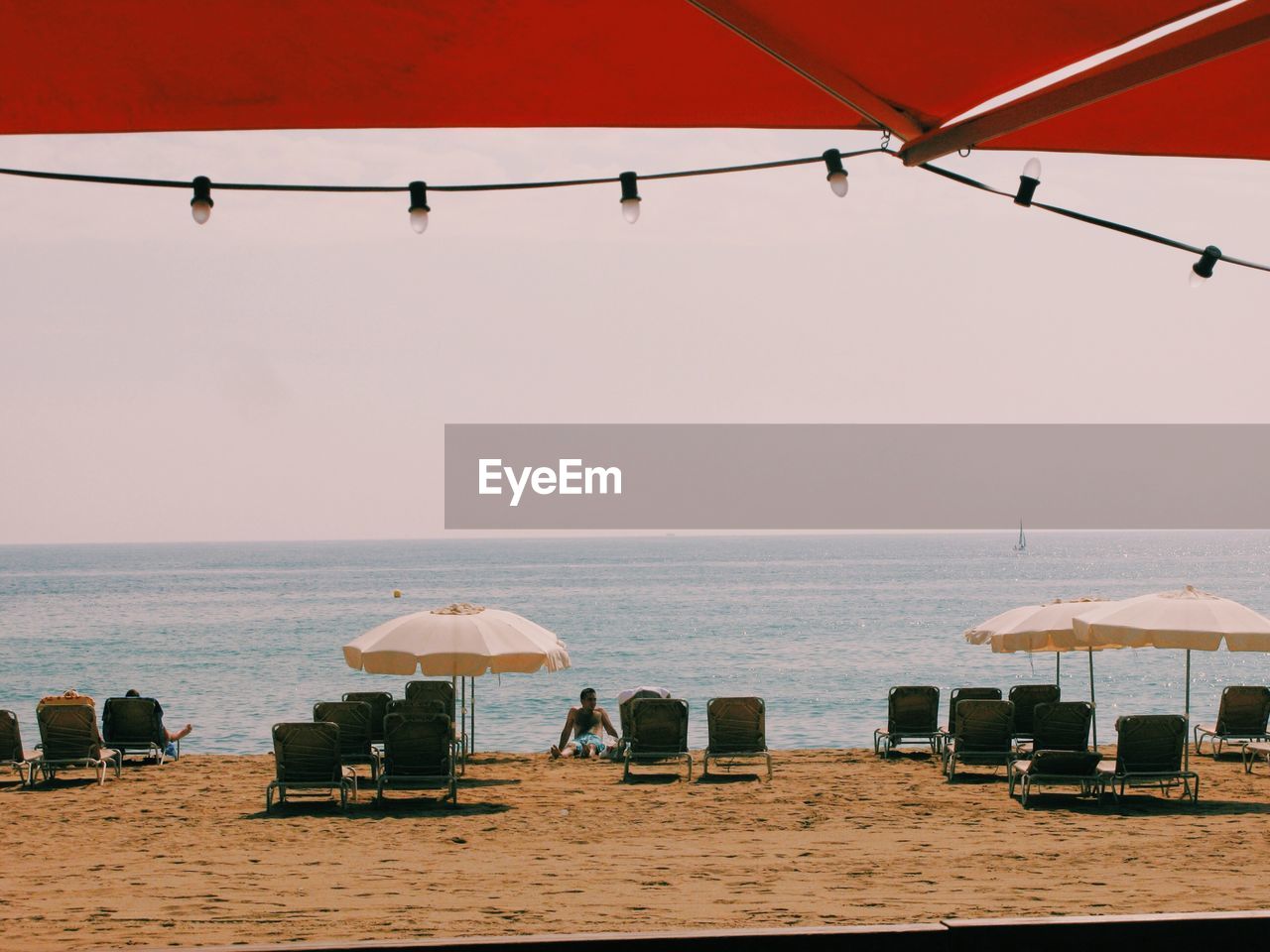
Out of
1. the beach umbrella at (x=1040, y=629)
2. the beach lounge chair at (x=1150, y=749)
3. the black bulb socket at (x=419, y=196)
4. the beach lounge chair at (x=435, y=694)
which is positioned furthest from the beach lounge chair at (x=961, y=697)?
the black bulb socket at (x=419, y=196)

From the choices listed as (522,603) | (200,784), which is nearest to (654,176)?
(200,784)

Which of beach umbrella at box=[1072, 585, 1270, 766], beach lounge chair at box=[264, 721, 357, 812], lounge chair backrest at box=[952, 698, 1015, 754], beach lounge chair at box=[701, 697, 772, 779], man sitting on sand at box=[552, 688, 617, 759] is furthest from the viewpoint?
man sitting on sand at box=[552, 688, 617, 759]

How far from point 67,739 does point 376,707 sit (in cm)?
320

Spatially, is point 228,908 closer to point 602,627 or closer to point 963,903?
point 963,903

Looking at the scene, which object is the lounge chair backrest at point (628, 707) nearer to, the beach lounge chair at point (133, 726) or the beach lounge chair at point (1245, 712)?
the beach lounge chair at point (133, 726)

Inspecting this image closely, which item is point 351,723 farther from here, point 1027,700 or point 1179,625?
point 1179,625

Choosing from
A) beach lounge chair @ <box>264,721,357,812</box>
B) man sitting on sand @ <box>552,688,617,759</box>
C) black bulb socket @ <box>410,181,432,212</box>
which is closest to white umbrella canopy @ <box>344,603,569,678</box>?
beach lounge chair @ <box>264,721,357,812</box>

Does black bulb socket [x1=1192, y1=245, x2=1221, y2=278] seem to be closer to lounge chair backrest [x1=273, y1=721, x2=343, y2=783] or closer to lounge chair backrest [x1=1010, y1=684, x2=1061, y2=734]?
lounge chair backrest [x1=273, y1=721, x2=343, y2=783]

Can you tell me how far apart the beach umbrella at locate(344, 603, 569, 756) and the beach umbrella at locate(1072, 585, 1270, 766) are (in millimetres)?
5027

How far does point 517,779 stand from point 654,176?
10.2 m

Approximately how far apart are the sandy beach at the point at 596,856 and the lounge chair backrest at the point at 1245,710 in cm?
90

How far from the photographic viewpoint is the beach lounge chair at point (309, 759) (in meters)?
10.8

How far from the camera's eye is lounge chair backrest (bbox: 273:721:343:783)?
10789 millimetres

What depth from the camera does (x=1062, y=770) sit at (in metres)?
11.1
